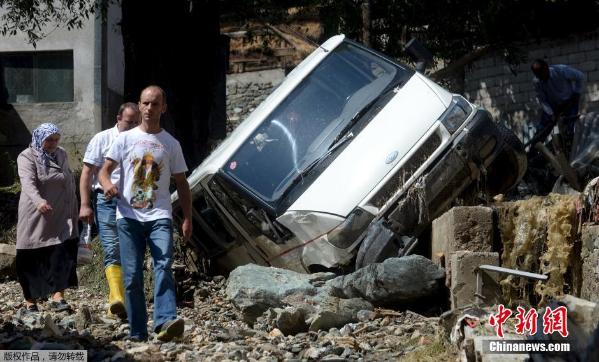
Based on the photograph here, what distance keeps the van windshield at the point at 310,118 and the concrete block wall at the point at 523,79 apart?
25.6 ft

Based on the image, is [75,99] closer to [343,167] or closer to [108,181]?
[343,167]

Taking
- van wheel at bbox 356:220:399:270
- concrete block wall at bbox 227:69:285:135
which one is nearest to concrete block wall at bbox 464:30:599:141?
concrete block wall at bbox 227:69:285:135

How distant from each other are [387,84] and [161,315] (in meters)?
4.20

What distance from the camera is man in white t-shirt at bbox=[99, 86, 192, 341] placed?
741 centimetres

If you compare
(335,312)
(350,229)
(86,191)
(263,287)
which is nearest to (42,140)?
(86,191)

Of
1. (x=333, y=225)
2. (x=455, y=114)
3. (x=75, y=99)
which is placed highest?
(x=455, y=114)

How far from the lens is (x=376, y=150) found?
10.1 m

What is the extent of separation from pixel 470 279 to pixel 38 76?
53.7ft

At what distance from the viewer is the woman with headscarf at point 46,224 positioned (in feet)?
32.0

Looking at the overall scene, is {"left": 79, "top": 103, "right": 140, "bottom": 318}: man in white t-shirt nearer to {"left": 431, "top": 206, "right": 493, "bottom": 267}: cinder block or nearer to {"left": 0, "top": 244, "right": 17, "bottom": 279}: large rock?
{"left": 431, "top": 206, "right": 493, "bottom": 267}: cinder block

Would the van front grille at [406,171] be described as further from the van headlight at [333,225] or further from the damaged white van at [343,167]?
the van headlight at [333,225]

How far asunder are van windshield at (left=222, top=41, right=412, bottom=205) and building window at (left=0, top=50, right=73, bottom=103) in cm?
1261

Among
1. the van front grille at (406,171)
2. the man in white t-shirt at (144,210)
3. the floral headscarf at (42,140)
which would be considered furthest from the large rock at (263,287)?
the floral headscarf at (42,140)

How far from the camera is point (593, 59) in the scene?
710 inches
